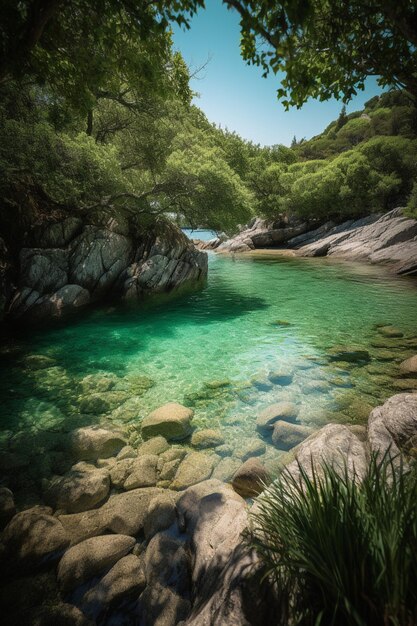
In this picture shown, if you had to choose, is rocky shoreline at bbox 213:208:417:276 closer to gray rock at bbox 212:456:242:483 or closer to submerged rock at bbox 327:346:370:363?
submerged rock at bbox 327:346:370:363

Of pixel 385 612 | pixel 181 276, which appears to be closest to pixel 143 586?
pixel 385 612

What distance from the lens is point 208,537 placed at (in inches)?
131

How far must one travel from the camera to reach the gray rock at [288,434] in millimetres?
5691

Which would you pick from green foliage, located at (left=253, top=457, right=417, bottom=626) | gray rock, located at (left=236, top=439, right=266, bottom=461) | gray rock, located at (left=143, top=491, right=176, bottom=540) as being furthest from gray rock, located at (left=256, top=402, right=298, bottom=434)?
green foliage, located at (left=253, top=457, right=417, bottom=626)

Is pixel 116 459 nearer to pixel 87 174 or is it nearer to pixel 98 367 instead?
pixel 98 367

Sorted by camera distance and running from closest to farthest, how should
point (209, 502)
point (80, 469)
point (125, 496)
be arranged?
point (209, 502) < point (125, 496) < point (80, 469)

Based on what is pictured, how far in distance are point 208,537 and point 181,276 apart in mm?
17413

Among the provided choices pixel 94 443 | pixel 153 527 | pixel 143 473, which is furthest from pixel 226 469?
pixel 94 443

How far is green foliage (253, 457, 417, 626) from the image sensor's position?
5.47 feet

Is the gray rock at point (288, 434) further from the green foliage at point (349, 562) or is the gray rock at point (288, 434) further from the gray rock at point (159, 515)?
the green foliage at point (349, 562)

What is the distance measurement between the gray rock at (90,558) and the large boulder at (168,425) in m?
2.44

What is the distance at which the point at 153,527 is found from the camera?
13.0 feet

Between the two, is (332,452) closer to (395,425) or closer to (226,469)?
(395,425)

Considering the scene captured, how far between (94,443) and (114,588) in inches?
116
